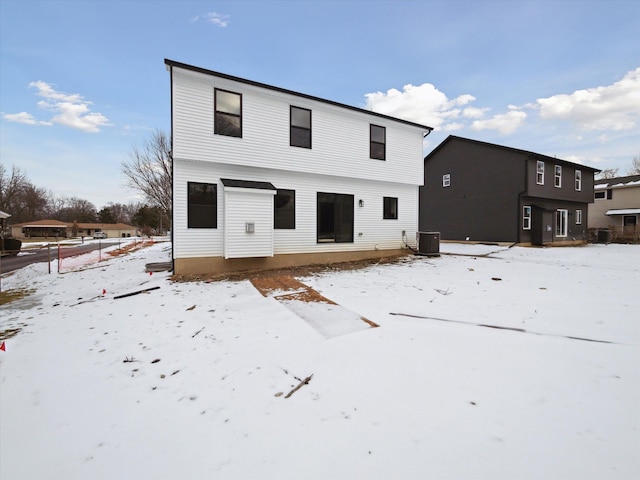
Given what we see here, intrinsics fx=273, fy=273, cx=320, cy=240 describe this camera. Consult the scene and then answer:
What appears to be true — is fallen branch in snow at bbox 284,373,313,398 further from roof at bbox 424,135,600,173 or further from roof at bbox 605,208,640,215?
roof at bbox 605,208,640,215

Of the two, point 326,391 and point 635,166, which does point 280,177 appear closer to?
point 326,391

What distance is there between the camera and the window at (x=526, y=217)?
57.6 feet

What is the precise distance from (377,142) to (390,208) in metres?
2.96

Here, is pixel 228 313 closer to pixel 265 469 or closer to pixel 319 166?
pixel 265 469

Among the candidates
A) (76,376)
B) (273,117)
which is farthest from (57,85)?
(76,376)

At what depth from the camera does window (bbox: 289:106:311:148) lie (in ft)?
32.9

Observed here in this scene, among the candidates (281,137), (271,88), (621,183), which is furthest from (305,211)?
(621,183)

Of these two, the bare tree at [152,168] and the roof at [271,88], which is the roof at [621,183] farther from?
the bare tree at [152,168]

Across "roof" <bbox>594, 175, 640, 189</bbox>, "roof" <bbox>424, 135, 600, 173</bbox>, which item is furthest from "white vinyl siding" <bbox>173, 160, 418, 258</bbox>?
"roof" <bbox>594, 175, 640, 189</bbox>

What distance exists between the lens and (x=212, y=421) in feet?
7.46

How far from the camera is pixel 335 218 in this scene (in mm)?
11383

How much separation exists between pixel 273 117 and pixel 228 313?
730 cm

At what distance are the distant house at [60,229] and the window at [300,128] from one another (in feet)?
204

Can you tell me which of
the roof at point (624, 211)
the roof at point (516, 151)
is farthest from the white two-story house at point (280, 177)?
the roof at point (624, 211)
